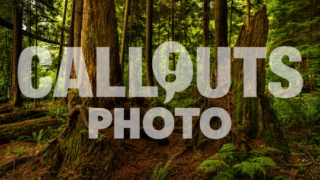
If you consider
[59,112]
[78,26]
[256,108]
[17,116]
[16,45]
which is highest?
[16,45]

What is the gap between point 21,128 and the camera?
627cm

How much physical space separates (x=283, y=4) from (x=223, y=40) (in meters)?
6.68

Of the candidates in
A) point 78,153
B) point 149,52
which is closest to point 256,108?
point 78,153

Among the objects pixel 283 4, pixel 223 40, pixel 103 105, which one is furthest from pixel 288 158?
pixel 283 4

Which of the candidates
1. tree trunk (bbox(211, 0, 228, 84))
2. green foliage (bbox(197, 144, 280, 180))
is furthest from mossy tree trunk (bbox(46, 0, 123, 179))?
tree trunk (bbox(211, 0, 228, 84))

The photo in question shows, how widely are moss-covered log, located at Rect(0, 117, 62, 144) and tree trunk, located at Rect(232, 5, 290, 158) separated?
6269 mm

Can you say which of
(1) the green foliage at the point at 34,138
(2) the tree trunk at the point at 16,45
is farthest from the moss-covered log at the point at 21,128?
(2) the tree trunk at the point at 16,45

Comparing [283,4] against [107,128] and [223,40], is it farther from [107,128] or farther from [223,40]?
[107,128]

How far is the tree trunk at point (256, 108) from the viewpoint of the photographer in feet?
12.3

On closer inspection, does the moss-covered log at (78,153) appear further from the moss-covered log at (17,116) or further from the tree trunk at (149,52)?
the moss-covered log at (17,116)

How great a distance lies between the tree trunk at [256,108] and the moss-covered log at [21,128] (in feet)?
20.6

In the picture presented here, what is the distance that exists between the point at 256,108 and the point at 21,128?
7.77 meters

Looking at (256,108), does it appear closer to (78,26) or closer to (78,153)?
(78,153)

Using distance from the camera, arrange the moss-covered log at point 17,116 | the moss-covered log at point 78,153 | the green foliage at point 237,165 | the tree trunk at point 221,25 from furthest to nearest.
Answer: the moss-covered log at point 17,116 → the tree trunk at point 221,25 → the moss-covered log at point 78,153 → the green foliage at point 237,165
